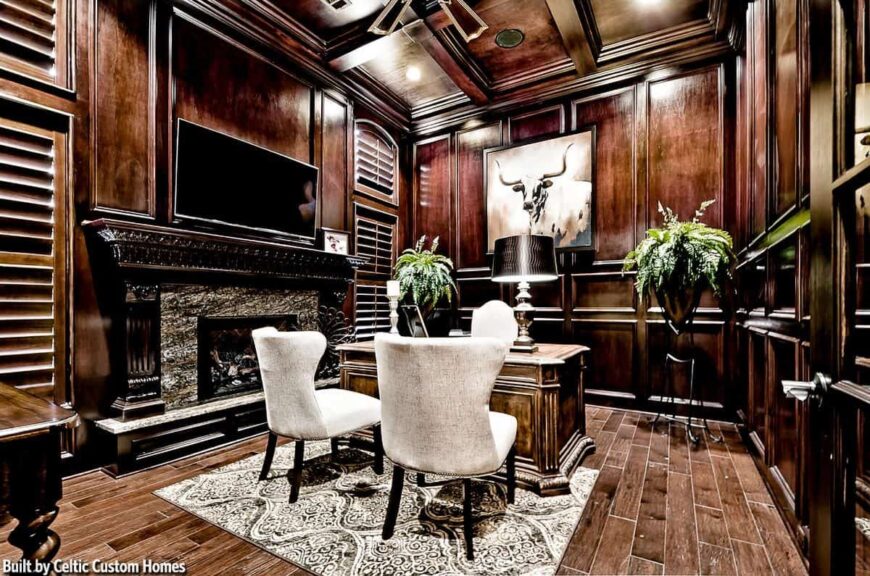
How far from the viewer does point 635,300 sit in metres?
3.83

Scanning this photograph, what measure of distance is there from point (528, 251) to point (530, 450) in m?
1.14

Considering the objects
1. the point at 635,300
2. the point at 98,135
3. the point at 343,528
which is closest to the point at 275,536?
the point at 343,528

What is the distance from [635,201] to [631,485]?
271 centimetres

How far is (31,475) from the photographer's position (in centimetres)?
90

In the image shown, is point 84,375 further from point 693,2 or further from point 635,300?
point 693,2

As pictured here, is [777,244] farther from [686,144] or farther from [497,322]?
[686,144]

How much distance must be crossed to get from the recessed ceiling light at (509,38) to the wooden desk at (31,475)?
4096 mm

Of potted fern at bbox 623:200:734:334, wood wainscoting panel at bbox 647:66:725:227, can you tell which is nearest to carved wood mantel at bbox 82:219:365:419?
potted fern at bbox 623:200:734:334

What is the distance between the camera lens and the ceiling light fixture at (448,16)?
2.63m

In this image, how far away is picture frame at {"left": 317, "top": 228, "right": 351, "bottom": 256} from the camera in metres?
3.99

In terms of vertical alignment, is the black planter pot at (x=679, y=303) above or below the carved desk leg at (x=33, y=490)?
above

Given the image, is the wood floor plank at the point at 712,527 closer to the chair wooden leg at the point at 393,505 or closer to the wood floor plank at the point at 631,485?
the wood floor plank at the point at 631,485

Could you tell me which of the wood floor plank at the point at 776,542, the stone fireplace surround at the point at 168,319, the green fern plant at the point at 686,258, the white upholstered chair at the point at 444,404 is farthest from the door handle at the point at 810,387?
the stone fireplace surround at the point at 168,319

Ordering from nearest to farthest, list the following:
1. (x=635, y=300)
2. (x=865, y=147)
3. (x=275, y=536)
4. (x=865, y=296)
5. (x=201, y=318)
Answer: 1. (x=865, y=147)
2. (x=865, y=296)
3. (x=275, y=536)
4. (x=201, y=318)
5. (x=635, y=300)
